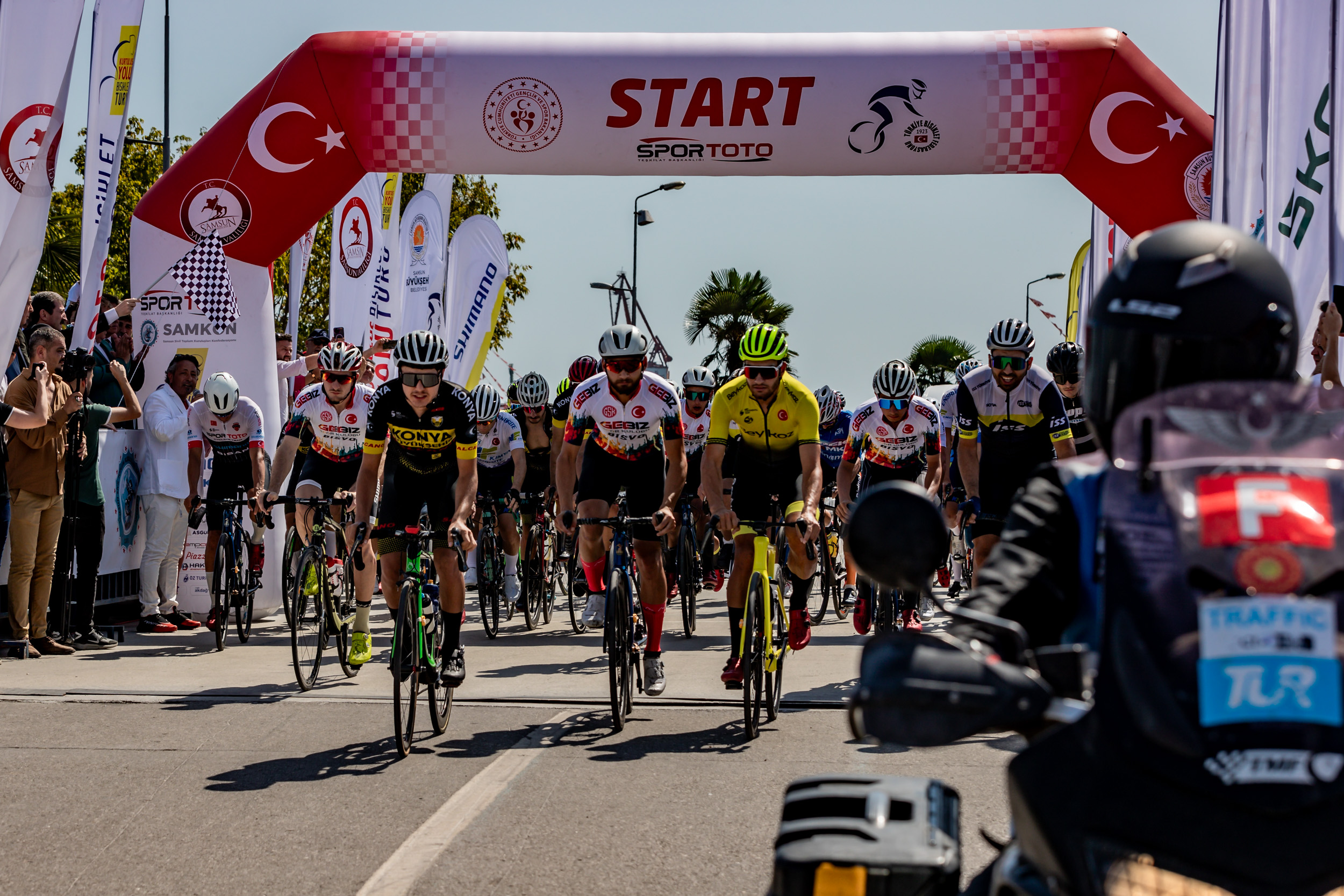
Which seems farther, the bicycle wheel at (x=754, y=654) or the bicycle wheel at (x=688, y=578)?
the bicycle wheel at (x=688, y=578)

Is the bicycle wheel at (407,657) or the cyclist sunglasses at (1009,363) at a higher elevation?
the cyclist sunglasses at (1009,363)

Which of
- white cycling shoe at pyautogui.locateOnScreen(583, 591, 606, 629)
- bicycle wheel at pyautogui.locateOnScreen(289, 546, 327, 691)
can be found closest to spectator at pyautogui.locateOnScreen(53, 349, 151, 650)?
bicycle wheel at pyautogui.locateOnScreen(289, 546, 327, 691)

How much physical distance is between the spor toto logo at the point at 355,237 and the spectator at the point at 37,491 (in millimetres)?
6695

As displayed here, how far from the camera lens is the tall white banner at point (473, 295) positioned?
17.9 m

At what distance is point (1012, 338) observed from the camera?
8.66m

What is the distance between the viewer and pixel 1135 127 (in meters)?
10.9

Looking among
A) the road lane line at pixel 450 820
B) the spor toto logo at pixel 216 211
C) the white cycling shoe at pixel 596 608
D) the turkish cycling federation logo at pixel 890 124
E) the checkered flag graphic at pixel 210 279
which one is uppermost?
the turkish cycling federation logo at pixel 890 124

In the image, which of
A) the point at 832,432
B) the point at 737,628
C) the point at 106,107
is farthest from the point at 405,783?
→ the point at 832,432

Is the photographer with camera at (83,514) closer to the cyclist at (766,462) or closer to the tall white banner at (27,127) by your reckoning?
the tall white banner at (27,127)

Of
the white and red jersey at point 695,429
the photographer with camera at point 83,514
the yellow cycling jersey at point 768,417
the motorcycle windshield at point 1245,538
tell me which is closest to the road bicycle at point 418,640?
the yellow cycling jersey at point 768,417

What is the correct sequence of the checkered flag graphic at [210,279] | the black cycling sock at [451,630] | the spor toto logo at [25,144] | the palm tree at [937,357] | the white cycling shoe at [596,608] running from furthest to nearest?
the palm tree at [937,357] < the checkered flag graphic at [210,279] < the white cycling shoe at [596,608] < the spor toto logo at [25,144] < the black cycling sock at [451,630]

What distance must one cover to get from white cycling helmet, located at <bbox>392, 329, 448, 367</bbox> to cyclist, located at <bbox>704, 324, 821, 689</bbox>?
1.71 m

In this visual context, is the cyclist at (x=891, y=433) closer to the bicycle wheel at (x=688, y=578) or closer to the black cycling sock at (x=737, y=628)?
the bicycle wheel at (x=688, y=578)

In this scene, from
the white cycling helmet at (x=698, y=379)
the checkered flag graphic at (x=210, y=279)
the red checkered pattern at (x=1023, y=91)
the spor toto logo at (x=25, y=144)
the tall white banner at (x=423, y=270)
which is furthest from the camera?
the tall white banner at (x=423, y=270)
